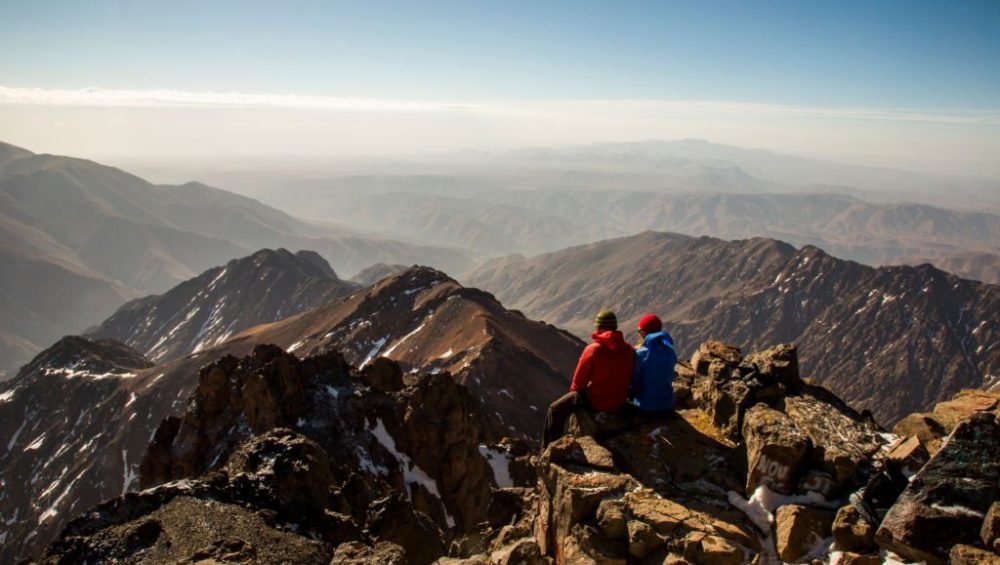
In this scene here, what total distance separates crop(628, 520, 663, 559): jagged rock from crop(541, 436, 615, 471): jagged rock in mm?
2744

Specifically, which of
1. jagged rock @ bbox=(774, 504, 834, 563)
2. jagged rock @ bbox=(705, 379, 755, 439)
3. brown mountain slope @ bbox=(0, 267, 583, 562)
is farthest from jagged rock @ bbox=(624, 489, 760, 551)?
brown mountain slope @ bbox=(0, 267, 583, 562)

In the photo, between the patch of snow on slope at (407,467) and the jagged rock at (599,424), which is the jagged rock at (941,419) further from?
the patch of snow on slope at (407,467)

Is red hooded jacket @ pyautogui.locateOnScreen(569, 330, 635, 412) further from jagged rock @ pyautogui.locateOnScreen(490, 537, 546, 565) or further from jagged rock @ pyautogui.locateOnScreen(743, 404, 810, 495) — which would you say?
jagged rock @ pyautogui.locateOnScreen(490, 537, 546, 565)

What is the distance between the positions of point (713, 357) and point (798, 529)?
9.14m

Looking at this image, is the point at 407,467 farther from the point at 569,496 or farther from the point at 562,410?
the point at 569,496

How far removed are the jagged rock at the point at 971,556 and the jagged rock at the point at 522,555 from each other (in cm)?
848

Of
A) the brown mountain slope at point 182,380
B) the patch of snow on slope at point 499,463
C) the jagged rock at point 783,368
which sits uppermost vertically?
the jagged rock at point 783,368

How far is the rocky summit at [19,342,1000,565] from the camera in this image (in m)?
11.8

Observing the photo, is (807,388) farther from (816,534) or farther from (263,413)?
(263,413)

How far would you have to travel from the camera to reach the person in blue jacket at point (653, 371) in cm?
1611

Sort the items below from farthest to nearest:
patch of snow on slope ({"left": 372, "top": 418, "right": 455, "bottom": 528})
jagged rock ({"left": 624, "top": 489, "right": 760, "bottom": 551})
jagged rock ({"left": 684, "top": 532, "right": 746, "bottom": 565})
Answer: patch of snow on slope ({"left": 372, "top": 418, "right": 455, "bottom": 528}) < jagged rock ({"left": 624, "top": 489, "right": 760, "bottom": 551}) < jagged rock ({"left": 684, "top": 532, "right": 746, "bottom": 565})

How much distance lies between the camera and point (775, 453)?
13945 millimetres

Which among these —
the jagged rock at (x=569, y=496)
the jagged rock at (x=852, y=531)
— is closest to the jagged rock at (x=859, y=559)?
the jagged rock at (x=852, y=531)

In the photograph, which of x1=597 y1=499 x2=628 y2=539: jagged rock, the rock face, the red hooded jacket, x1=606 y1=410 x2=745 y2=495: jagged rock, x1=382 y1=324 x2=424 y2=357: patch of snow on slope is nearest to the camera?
x1=597 y1=499 x2=628 y2=539: jagged rock
